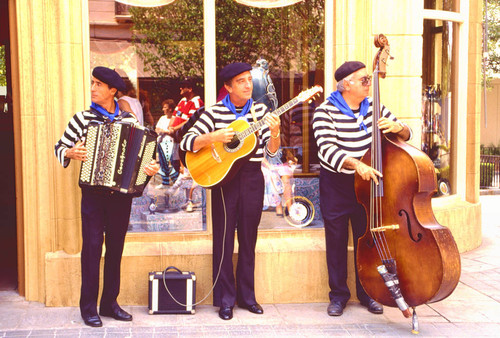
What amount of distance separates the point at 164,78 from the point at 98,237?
1.66 meters

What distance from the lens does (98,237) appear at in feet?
16.0

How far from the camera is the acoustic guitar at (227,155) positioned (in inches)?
190

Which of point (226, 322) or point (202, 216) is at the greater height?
point (202, 216)

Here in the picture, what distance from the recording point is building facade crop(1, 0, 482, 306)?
5277 mm

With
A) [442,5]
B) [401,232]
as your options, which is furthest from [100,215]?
[442,5]

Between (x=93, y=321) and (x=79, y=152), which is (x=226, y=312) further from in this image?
(x=79, y=152)

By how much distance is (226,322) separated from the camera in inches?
196

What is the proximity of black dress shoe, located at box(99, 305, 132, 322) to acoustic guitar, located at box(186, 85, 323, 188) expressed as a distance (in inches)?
47.0

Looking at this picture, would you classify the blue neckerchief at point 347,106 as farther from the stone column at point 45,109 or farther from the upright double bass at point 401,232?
the stone column at point 45,109

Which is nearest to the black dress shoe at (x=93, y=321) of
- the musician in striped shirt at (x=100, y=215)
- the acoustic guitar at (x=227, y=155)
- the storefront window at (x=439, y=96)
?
the musician in striped shirt at (x=100, y=215)

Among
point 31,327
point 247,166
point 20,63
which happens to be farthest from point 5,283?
point 247,166

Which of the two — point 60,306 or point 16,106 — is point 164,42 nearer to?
point 16,106

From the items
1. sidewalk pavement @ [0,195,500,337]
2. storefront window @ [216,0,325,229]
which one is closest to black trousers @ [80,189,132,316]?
sidewalk pavement @ [0,195,500,337]

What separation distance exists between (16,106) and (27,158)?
0.45 m
